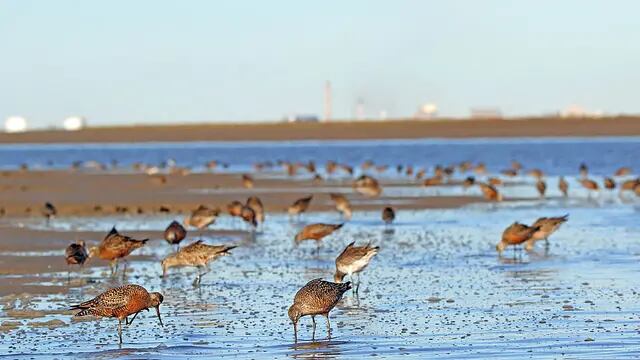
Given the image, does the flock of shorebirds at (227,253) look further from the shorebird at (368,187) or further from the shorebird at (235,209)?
the shorebird at (368,187)

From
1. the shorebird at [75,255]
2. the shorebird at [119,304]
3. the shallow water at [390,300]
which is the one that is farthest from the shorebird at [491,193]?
the shorebird at [119,304]

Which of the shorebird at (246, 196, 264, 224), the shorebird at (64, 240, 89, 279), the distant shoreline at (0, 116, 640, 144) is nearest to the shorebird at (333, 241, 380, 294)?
the shorebird at (64, 240, 89, 279)

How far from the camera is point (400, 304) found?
15.8 metres

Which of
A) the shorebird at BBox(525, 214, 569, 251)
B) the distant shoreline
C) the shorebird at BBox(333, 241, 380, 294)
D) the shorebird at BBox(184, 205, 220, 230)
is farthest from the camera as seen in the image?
the distant shoreline

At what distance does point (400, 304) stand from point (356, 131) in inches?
4023

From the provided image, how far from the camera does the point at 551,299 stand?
15.9 meters

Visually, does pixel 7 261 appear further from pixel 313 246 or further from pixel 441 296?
pixel 441 296

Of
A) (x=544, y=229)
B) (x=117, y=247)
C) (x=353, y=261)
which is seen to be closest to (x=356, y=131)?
(x=544, y=229)

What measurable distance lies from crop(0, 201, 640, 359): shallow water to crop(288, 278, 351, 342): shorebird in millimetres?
234

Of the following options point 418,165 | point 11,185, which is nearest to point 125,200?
point 11,185

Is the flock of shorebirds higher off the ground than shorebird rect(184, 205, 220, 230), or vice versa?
shorebird rect(184, 205, 220, 230)

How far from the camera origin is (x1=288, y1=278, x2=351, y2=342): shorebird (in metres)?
13.9

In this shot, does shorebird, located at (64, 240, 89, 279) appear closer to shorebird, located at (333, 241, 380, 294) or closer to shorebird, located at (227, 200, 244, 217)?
shorebird, located at (333, 241, 380, 294)

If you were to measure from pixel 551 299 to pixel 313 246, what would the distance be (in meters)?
7.50
